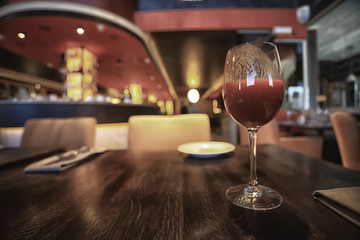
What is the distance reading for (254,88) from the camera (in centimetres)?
41

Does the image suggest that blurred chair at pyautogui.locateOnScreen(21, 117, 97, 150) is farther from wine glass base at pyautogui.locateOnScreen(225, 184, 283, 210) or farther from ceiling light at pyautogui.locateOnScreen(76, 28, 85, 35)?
ceiling light at pyautogui.locateOnScreen(76, 28, 85, 35)

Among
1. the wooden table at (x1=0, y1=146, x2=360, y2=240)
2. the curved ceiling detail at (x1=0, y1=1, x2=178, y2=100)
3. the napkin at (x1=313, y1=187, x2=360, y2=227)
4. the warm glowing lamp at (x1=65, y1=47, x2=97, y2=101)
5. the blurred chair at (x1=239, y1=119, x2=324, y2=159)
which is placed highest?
the curved ceiling detail at (x1=0, y1=1, x2=178, y2=100)

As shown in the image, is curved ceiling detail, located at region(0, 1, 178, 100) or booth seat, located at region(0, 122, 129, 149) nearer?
booth seat, located at region(0, 122, 129, 149)

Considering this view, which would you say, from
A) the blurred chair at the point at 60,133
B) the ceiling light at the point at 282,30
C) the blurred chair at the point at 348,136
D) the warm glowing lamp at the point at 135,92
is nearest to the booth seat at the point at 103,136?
the blurred chair at the point at 60,133

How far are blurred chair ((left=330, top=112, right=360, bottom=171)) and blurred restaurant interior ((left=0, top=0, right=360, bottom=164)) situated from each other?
5.60 ft

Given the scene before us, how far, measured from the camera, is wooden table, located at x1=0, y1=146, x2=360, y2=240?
0.89ft

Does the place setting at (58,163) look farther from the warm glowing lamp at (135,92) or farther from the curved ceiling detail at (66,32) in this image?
the warm glowing lamp at (135,92)

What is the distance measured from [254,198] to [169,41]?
20.2 ft

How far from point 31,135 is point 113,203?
57.8 inches

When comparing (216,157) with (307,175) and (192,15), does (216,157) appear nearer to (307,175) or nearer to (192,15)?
(307,175)

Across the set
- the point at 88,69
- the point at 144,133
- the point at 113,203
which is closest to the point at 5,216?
the point at 113,203

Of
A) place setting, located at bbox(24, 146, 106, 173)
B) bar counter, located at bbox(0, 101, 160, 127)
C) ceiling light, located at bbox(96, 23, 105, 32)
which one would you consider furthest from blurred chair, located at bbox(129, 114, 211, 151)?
ceiling light, located at bbox(96, 23, 105, 32)

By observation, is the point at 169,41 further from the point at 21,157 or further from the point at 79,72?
the point at 21,157

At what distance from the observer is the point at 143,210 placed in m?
0.34
